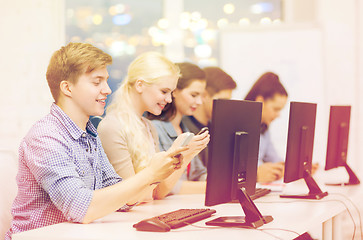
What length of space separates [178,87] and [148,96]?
0.49 metres

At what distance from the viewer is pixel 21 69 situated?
12.0 feet

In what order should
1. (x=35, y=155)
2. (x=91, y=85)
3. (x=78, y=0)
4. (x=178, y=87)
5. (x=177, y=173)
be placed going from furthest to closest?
(x=78, y=0), (x=178, y=87), (x=177, y=173), (x=91, y=85), (x=35, y=155)

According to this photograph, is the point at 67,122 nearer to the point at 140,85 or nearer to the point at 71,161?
the point at 71,161

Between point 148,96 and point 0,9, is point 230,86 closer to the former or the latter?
point 148,96

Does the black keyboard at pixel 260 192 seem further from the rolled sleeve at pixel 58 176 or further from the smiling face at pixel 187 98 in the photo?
the rolled sleeve at pixel 58 176

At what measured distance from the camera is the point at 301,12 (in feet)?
15.2

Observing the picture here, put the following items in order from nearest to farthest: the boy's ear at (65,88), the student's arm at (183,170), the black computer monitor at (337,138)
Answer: the boy's ear at (65,88)
the student's arm at (183,170)
the black computer monitor at (337,138)

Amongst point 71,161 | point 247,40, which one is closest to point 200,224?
point 71,161

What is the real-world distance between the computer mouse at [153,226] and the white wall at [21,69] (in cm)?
229

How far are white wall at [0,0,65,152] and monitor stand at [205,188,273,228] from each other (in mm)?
2294

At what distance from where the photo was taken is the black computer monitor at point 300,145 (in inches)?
87.6

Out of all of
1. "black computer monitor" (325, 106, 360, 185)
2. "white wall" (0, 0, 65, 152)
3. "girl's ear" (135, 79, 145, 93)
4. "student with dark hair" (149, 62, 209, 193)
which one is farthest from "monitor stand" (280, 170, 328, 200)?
"white wall" (0, 0, 65, 152)

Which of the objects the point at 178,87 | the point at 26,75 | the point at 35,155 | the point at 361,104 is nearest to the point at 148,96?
the point at 178,87

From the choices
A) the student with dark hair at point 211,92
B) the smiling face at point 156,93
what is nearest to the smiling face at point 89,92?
the smiling face at point 156,93
